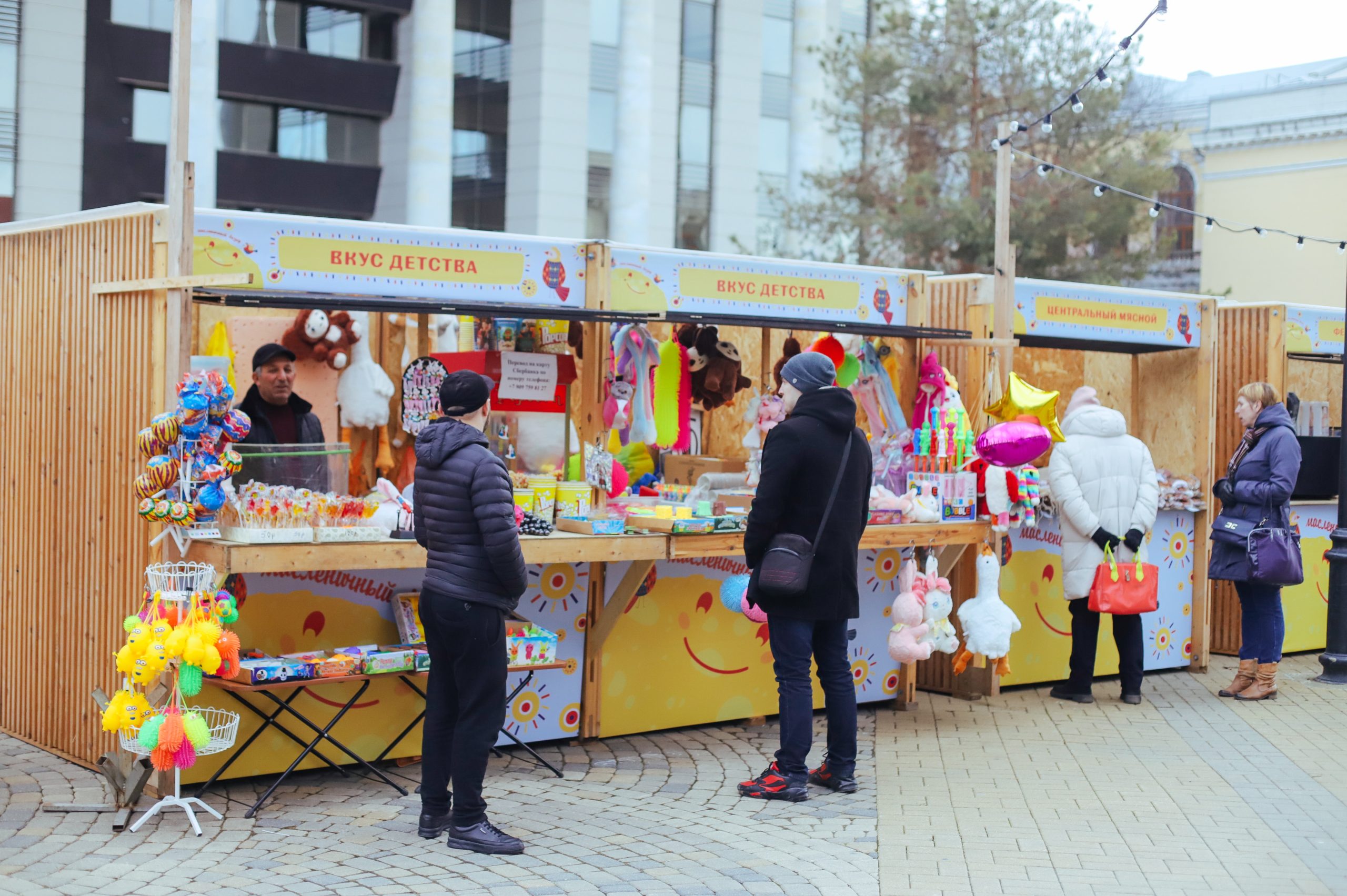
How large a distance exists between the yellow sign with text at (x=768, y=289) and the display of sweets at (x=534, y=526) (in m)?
1.39

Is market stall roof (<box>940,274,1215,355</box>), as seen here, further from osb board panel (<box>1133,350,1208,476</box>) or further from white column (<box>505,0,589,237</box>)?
white column (<box>505,0,589,237</box>)

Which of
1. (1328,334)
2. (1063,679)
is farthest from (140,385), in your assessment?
(1328,334)

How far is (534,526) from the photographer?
6102mm

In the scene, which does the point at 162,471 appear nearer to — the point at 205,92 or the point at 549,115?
the point at 205,92

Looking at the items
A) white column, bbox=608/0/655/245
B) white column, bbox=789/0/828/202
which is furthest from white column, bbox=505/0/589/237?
white column, bbox=789/0/828/202

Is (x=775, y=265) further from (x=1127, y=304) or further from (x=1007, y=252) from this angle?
(x=1127, y=304)

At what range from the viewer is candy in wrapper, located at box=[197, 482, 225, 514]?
5195 millimetres

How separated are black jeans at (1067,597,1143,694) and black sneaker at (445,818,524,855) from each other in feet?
13.7

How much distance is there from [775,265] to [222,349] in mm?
2805

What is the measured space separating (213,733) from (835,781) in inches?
98.8

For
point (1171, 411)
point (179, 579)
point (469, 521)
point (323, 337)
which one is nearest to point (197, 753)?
point (179, 579)

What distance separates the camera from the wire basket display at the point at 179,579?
505 cm

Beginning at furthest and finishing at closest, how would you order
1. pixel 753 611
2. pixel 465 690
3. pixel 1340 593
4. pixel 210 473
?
pixel 1340 593 < pixel 753 611 < pixel 210 473 < pixel 465 690

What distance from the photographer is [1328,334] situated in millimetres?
9945
